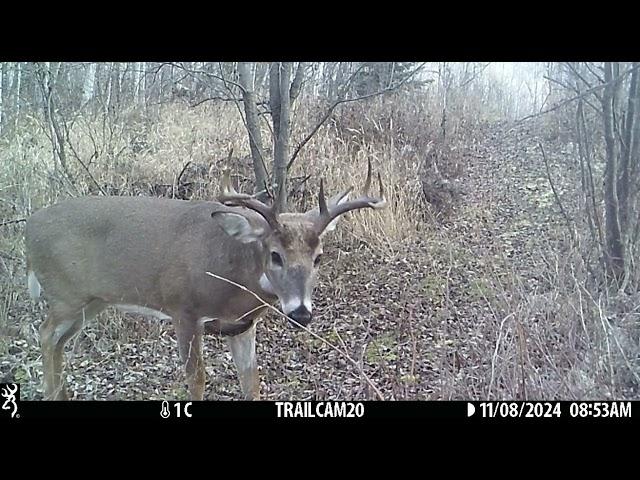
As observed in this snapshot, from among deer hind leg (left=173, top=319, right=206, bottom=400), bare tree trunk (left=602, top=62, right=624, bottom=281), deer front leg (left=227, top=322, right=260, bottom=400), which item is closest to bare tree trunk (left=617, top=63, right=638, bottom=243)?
bare tree trunk (left=602, top=62, right=624, bottom=281)

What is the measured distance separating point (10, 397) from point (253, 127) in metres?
1.79

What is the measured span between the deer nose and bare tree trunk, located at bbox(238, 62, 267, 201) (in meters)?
1.27

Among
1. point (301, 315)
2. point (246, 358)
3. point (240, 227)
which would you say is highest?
point (240, 227)

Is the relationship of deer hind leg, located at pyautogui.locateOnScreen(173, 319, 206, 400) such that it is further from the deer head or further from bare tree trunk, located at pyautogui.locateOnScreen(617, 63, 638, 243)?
bare tree trunk, located at pyautogui.locateOnScreen(617, 63, 638, 243)

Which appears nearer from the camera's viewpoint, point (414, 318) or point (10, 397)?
point (10, 397)

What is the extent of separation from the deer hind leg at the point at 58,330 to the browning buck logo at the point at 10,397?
0.45 m

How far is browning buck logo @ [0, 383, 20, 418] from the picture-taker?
2529mm

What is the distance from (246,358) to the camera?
3.14 meters

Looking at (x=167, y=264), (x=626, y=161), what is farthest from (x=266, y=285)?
(x=626, y=161)

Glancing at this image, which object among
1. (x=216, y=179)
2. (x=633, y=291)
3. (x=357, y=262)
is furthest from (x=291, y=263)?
(x=633, y=291)

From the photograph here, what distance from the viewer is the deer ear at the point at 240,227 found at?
9.18 feet
